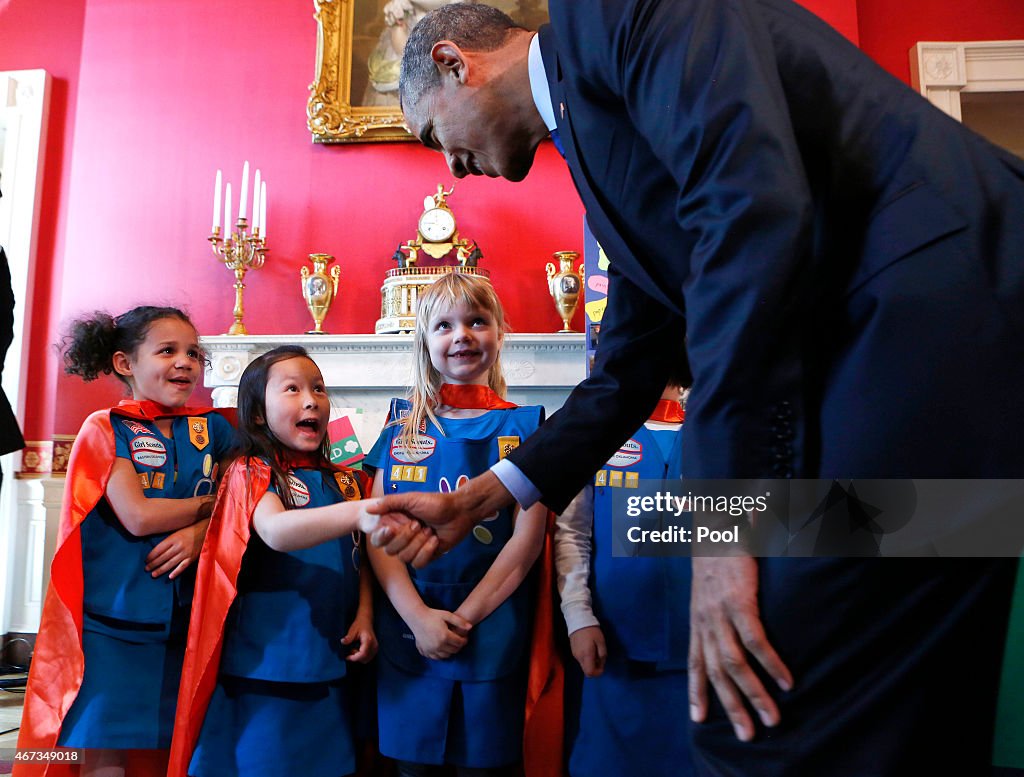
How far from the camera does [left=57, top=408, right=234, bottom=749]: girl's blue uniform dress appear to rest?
1.84 metres

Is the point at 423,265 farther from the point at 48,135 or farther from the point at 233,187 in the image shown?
the point at 48,135

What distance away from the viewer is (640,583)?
186 cm

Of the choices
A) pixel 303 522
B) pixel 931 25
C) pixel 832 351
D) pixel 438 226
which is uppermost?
pixel 931 25

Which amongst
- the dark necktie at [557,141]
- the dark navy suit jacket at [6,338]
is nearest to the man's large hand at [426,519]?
the dark necktie at [557,141]

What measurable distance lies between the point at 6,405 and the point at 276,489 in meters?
1.33

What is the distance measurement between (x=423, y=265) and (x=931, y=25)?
289 centimetres

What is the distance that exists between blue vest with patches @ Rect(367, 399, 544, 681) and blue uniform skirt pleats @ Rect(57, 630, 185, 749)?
0.53m

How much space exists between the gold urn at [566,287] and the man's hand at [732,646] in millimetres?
3093

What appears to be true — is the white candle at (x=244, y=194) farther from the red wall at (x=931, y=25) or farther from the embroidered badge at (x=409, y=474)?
the red wall at (x=931, y=25)

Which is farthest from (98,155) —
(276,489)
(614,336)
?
(614,336)

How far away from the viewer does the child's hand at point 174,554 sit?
1961 millimetres

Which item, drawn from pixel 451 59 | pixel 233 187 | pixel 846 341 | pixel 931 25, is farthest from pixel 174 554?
pixel 931 25

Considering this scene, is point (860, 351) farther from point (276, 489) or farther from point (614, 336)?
point (276, 489)

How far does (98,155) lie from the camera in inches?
173
